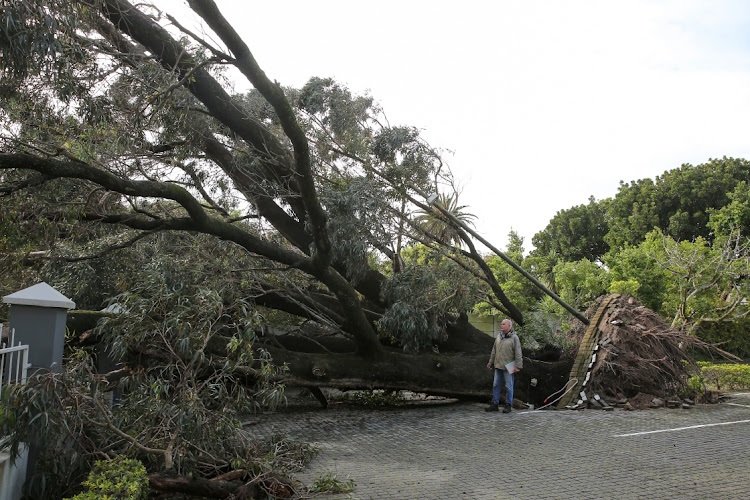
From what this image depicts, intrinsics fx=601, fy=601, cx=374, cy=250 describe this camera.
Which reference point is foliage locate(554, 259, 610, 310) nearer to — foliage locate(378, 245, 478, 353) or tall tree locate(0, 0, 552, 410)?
tall tree locate(0, 0, 552, 410)

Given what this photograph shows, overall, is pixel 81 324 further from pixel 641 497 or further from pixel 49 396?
pixel 641 497

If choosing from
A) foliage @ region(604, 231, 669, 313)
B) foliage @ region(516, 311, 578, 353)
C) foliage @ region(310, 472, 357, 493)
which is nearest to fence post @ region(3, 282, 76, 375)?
foliage @ region(310, 472, 357, 493)

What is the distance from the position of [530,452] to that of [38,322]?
555 centimetres

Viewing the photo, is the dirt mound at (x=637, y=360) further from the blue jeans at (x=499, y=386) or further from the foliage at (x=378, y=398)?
the foliage at (x=378, y=398)

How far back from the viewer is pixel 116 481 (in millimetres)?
4656

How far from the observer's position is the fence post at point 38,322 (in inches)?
205

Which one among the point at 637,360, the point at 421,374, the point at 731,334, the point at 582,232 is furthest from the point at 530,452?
the point at 582,232

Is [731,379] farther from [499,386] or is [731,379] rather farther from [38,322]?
[38,322]

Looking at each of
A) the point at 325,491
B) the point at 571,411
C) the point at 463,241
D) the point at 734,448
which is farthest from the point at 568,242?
the point at 325,491

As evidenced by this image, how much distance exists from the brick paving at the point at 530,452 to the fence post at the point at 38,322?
268cm

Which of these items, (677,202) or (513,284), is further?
(677,202)

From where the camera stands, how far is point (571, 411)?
1038cm

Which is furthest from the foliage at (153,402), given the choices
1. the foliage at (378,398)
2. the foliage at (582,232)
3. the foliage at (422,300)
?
the foliage at (582,232)

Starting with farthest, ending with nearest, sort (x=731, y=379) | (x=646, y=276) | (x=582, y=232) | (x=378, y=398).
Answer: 1. (x=582, y=232)
2. (x=646, y=276)
3. (x=731, y=379)
4. (x=378, y=398)
